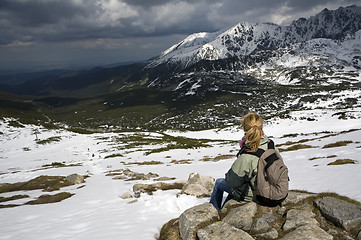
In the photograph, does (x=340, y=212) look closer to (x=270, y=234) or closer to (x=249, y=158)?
(x=270, y=234)

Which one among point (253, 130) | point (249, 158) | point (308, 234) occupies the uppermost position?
point (253, 130)

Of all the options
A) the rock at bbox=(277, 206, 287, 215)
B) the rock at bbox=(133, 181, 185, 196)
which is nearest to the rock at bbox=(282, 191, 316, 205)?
the rock at bbox=(277, 206, 287, 215)

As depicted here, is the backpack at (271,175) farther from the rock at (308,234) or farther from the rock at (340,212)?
the rock at (340,212)

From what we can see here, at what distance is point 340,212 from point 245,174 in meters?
2.86

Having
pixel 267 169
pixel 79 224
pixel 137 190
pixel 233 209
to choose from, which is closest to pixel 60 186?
pixel 137 190

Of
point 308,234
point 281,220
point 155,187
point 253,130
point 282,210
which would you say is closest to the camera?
point 308,234

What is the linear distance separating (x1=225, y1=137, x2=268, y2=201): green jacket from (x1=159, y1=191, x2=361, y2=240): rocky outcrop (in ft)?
1.49

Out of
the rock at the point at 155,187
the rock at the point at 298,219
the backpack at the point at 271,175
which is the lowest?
the rock at the point at 155,187

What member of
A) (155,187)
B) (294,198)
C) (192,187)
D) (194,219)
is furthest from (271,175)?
(155,187)

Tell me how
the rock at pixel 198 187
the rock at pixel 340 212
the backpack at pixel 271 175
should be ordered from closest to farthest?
the rock at pixel 340 212
the backpack at pixel 271 175
the rock at pixel 198 187

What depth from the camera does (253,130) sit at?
6703 mm

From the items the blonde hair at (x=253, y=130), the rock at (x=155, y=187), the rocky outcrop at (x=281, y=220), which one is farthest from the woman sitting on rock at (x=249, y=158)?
the rock at (x=155, y=187)

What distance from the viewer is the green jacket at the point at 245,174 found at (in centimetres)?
676

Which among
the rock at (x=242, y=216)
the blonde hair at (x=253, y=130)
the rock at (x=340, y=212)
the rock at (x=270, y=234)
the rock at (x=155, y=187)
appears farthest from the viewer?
the rock at (x=155, y=187)
